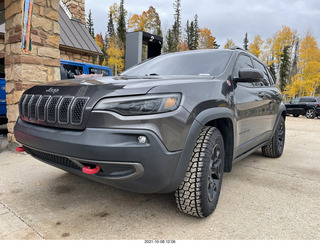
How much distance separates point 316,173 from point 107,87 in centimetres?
333

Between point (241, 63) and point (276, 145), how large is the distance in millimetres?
1888

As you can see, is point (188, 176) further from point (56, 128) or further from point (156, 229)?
point (56, 128)

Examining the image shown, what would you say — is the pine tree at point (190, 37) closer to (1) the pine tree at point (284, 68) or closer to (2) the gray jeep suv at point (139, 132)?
(1) the pine tree at point (284, 68)

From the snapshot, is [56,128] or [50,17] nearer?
[56,128]

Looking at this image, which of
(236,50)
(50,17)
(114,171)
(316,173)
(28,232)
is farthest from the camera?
(50,17)

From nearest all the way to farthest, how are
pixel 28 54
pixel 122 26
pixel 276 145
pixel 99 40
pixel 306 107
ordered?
pixel 276 145 < pixel 28 54 < pixel 306 107 < pixel 122 26 < pixel 99 40

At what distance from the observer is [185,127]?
1708 mm

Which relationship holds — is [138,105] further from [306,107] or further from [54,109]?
[306,107]

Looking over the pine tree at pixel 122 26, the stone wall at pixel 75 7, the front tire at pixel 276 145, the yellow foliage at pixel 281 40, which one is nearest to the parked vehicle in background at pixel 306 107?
the front tire at pixel 276 145

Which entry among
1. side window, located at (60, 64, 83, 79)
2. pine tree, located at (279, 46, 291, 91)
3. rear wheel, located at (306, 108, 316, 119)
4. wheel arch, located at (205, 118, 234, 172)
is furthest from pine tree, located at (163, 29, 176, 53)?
wheel arch, located at (205, 118, 234, 172)

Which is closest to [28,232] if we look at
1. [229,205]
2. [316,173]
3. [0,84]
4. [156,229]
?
[156,229]

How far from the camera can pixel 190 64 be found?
2779 millimetres

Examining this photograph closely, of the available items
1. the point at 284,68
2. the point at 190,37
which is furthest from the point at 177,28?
the point at 284,68

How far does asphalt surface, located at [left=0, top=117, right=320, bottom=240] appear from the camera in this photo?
1.83 m
